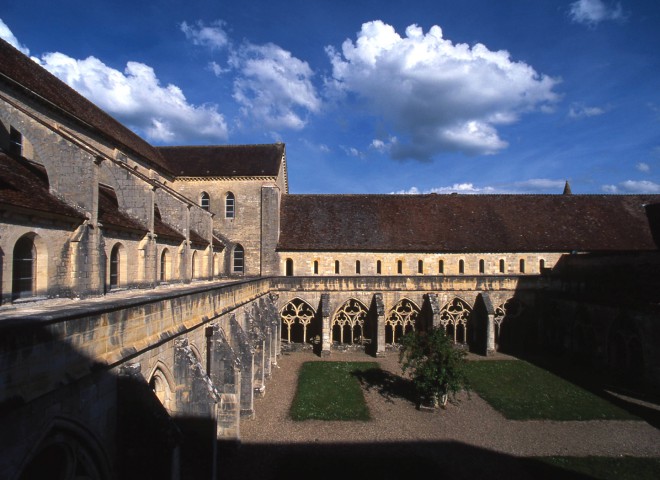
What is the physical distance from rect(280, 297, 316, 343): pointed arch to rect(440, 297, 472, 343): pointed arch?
318 inches

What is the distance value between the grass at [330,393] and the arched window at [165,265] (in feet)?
25.8

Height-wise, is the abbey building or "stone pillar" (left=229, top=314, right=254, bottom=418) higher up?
the abbey building

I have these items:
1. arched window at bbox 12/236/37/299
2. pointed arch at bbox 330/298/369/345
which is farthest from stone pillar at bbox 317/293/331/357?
arched window at bbox 12/236/37/299

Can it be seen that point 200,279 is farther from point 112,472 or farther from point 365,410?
point 112,472

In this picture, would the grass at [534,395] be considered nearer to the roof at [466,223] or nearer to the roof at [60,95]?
the roof at [466,223]

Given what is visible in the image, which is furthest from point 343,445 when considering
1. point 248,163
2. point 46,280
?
point 248,163

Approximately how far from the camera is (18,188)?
1127cm

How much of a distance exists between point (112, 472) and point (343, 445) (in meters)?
7.01

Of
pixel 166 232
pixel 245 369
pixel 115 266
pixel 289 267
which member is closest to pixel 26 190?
pixel 115 266

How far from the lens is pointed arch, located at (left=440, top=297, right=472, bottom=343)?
994 inches

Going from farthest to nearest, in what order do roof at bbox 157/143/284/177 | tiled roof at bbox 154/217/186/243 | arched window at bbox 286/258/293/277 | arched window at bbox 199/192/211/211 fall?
1. arched window at bbox 199/192/211/211
2. roof at bbox 157/143/284/177
3. arched window at bbox 286/258/293/277
4. tiled roof at bbox 154/217/186/243

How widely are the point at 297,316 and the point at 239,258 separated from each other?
728cm

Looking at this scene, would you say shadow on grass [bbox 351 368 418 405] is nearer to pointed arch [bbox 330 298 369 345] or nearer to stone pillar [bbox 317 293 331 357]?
stone pillar [bbox 317 293 331 357]

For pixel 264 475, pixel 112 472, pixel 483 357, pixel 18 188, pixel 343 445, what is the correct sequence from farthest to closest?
pixel 483 357
pixel 343 445
pixel 18 188
pixel 264 475
pixel 112 472
